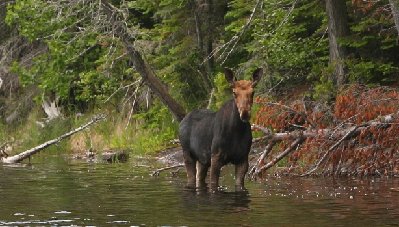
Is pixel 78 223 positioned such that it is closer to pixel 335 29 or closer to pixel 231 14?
pixel 335 29

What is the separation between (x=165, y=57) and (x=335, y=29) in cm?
804

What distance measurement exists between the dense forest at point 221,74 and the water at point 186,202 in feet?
2.79

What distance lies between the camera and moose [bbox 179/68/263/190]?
15.1 metres

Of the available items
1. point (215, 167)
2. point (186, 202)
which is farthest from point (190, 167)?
point (186, 202)

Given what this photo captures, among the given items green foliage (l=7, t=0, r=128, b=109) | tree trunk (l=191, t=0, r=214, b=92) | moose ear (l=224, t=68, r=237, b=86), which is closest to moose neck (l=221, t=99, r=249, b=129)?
moose ear (l=224, t=68, r=237, b=86)

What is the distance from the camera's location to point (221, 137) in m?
15.9

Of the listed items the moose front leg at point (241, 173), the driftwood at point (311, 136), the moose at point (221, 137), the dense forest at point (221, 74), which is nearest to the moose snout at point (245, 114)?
the moose at point (221, 137)

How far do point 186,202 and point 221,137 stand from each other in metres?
2.24

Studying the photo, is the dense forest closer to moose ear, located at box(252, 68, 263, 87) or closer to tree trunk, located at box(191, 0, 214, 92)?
tree trunk, located at box(191, 0, 214, 92)

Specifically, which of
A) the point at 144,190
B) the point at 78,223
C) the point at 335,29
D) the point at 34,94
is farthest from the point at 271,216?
the point at 34,94

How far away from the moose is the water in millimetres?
436

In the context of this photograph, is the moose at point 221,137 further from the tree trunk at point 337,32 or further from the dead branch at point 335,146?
the tree trunk at point 337,32

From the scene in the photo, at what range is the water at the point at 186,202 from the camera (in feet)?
38.3

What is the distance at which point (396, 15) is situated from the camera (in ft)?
61.1
